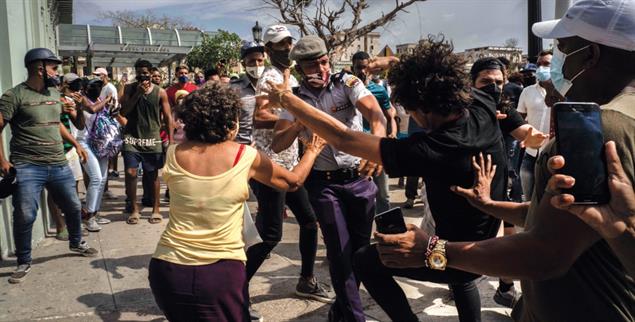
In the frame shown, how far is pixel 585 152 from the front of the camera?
124 centimetres

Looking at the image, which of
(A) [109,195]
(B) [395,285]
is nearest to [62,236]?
(A) [109,195]

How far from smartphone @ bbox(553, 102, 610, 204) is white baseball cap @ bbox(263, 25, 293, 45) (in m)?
3.00

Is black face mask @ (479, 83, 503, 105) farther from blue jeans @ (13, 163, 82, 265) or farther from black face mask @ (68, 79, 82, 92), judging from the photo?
black face mask @ (68, 79, 82, 92)

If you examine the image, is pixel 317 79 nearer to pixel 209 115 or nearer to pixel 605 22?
pixel 209 115

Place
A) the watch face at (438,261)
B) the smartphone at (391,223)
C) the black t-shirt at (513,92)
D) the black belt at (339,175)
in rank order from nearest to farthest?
1. the watch face at (438,261)
2. the smartphone at (391,223)
3. the black belt at (339,175)
4. the black t-shirt at (513,92)

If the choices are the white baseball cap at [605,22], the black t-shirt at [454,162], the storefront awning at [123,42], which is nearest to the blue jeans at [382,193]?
the black t-shirt at [454,162]

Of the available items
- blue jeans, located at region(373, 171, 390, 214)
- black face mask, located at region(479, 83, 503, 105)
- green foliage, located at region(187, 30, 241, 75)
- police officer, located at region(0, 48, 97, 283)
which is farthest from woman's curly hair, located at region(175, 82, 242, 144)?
green foliage, located at region(187, 30, 241, 75)

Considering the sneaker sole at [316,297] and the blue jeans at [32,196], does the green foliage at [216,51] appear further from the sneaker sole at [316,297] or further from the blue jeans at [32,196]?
the sneaker sole at [316,297]

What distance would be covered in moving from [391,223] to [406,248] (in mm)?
278

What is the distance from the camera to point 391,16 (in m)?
13.6

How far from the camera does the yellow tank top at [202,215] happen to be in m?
2.51

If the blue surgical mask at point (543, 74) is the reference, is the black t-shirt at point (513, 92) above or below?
below

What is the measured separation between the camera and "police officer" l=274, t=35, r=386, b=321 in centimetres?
338

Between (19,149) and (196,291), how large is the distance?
128 inches
